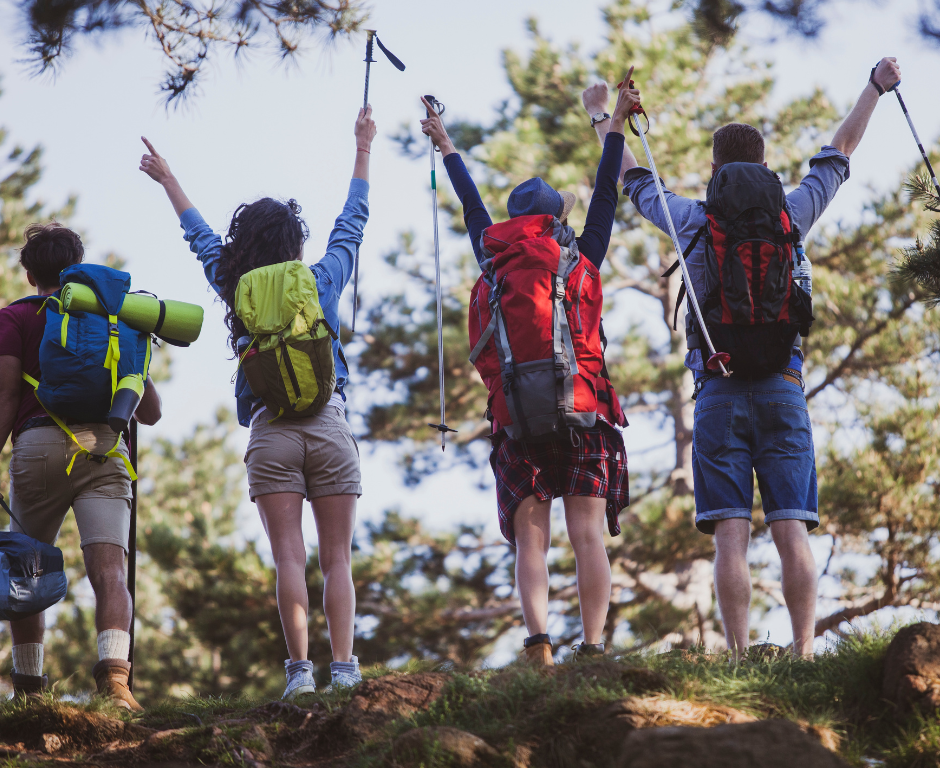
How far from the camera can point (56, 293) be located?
399cm

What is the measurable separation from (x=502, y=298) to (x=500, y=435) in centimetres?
54

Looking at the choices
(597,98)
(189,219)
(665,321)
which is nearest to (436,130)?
(597,98)

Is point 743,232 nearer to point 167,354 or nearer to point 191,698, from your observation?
point 191,698

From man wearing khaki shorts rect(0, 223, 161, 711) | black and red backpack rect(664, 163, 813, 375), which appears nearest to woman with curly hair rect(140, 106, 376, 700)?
man wearing khaki shorts rect(0, 223, 161, 711)

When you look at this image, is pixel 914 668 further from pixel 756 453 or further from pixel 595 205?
pixel 595 205

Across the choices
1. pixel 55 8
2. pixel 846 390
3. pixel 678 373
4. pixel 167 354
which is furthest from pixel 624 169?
pixel 167 354

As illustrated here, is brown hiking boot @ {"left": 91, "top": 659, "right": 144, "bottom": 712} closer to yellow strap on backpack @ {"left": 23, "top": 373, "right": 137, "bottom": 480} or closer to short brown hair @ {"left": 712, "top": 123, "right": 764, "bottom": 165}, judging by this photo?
yellow strap on backpack @ {"left": 23, "top": 373, "right": 137, "bottom": 480}

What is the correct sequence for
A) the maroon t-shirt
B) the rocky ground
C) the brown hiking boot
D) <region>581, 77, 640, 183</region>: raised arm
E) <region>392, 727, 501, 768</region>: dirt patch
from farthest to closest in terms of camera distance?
<region>581, 77, 640, 183</region>: raised arm < the maroon t-shirt < the brown hiking boot < <region>392, 727, 501, 768</region>: dirt patch < the rocky ground

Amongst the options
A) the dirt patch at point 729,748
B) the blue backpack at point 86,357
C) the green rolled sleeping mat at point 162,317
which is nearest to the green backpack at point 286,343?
the green rolled sleeping mat at point 162,317

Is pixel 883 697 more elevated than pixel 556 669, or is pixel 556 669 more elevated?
pixel 556 669

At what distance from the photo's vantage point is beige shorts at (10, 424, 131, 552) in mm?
3824

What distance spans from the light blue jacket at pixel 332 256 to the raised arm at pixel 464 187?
41 cm

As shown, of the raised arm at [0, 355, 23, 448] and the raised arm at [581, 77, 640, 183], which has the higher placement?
the raised arm at [581, 77, 640, 183]

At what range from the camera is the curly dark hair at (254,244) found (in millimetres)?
4129
